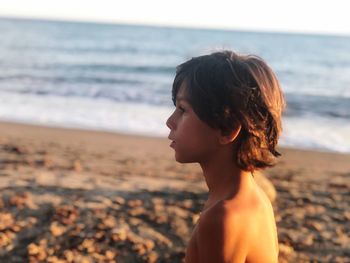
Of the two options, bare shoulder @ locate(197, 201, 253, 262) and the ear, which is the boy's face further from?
bare shoulder @ locate(197, 201, 253, 262)

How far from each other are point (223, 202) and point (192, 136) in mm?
250

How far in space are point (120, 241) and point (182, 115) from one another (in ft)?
8.04

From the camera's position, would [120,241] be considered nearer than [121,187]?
Yes

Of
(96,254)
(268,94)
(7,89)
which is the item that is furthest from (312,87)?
(268,94)

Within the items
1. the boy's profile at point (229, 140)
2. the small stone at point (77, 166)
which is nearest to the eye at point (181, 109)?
the boy's profile at point (229, 140)

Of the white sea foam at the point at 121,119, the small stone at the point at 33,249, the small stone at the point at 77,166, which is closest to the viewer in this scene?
the small stone at the point at 33,249

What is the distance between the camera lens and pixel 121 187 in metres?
5.33

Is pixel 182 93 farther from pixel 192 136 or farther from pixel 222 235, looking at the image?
pixel 222 235

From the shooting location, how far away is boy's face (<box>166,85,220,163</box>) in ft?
5.77

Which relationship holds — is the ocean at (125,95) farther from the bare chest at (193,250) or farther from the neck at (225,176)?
the bare chest at (193,250)

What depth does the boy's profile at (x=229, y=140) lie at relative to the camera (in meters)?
1.65

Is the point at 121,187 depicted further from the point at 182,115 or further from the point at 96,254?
the point at 182,115

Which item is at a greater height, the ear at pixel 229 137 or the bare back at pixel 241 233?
the ear at pixel 229 137

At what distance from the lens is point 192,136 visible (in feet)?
5.81
